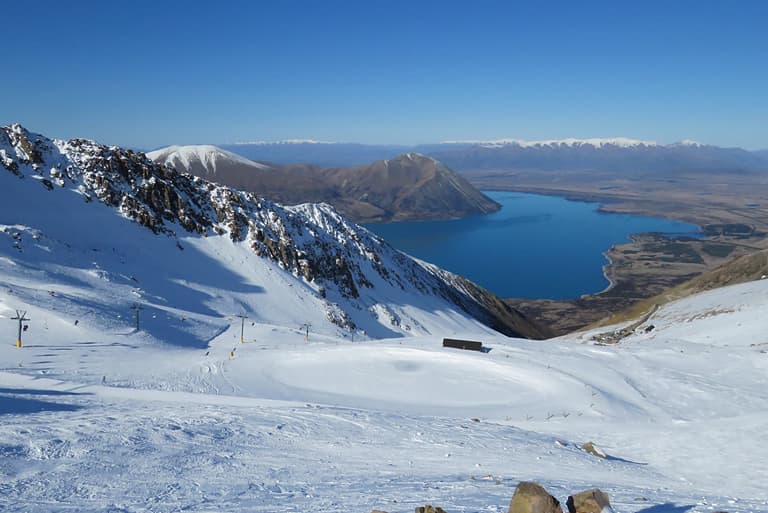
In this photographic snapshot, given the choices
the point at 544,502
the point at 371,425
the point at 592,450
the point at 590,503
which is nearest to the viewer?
the point at 544,502

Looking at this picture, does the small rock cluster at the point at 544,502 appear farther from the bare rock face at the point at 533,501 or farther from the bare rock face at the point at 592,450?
the bare rock face at the point at 592,450

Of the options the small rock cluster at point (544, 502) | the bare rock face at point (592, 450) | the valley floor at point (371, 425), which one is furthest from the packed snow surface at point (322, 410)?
the small rock cluster at point (544, 502)

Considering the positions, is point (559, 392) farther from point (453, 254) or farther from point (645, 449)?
point (453, 254)

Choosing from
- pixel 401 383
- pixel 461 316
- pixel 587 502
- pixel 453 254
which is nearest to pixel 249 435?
pixel 587 502

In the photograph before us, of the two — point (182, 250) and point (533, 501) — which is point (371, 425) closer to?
point (533, 501)

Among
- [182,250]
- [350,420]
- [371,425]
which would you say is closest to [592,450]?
[371,425]
